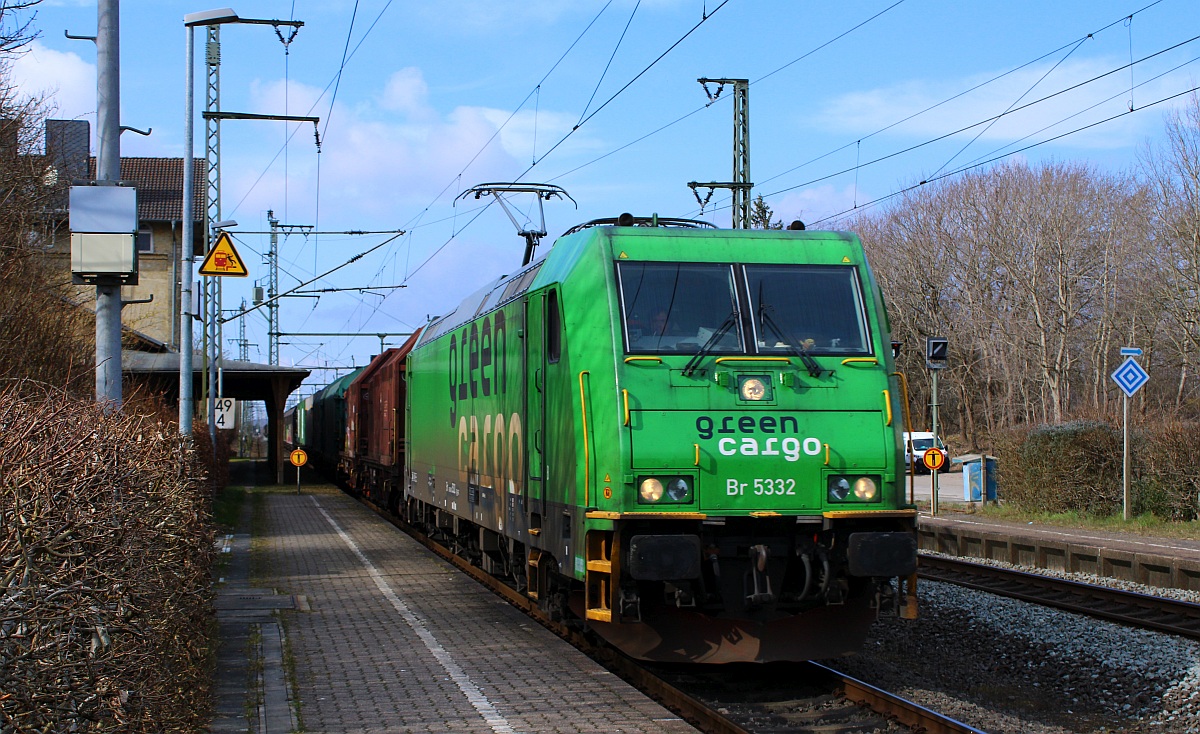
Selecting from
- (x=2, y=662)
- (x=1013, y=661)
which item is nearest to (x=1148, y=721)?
(x=1013, y=661)

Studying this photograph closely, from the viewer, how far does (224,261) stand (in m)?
18.0

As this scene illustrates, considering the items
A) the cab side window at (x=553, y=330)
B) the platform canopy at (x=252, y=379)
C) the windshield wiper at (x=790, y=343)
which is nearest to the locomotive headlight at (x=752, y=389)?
the windshield wiper at (x=790, y=343)

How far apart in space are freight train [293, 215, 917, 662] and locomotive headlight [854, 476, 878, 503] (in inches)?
0.4

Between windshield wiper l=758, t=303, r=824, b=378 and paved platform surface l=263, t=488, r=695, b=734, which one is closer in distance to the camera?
paved platform surface l=263, t=488, r=695, b=734

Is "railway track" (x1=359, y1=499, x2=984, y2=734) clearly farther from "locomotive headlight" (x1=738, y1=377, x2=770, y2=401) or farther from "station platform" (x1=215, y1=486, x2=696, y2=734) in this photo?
"locomotive headlight" (x1=738, y1=377, x2=770, y2=401)

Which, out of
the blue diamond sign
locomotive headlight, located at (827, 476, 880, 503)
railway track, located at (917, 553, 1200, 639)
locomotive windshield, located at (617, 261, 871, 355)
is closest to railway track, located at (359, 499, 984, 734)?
locomotive headlight, located at (827, 476, 880, 503)

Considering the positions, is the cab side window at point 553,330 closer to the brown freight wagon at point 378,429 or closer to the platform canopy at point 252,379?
the brown freight wagon at point 378,429

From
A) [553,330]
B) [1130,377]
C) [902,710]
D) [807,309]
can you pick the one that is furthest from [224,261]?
[1130,377]

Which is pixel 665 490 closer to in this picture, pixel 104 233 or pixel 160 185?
pixel 104 233

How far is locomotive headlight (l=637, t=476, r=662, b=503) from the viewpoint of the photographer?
7582 millimetres

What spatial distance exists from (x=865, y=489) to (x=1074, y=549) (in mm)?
9072

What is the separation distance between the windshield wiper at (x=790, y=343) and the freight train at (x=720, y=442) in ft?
0.05

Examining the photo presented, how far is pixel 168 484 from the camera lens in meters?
7.87

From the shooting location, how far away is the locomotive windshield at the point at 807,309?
8.31 m
